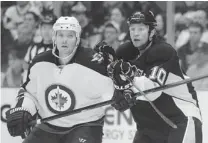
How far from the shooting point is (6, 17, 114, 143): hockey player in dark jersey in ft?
11.0

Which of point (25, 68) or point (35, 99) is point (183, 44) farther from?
point (35, 99)

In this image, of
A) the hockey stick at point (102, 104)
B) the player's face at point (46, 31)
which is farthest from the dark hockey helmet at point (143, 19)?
the player's face at point (46, 31)

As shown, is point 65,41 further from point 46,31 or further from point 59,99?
point 46,31

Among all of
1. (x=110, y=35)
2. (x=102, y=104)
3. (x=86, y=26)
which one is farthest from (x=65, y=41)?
(x=86, y=26)

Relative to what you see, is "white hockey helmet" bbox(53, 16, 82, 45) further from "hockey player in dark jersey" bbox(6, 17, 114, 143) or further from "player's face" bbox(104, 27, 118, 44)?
"player's face" bbox(104, 27, 118, 44)

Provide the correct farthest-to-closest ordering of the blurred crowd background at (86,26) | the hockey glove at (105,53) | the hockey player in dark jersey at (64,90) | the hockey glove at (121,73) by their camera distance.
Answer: the blurred crowd background at (86,26), the hockey player in dark jersey at (64,90), the hockey glove at (105,53), the hockey glove at (121,73)

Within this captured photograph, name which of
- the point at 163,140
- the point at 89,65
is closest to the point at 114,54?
the point at 89,65

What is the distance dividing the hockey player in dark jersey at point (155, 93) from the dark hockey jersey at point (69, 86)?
189 millimetres

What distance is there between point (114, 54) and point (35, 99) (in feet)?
1.95

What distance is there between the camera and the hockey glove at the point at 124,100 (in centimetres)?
317

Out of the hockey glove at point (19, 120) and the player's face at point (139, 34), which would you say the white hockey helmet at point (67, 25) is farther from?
the hockey glove at point (19, 120)

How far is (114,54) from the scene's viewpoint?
128 inches

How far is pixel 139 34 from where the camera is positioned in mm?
3365

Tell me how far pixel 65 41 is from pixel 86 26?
194 centimetres
